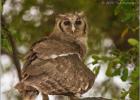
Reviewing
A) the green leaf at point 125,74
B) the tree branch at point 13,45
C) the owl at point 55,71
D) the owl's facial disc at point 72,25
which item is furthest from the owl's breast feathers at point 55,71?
the owl's facial disc at point 72,25

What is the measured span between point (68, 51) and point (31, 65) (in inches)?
18.4

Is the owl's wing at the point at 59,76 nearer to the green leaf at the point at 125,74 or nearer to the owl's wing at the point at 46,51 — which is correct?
the owl's wing at the point at 46,51

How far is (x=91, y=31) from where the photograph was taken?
9891 millimetres

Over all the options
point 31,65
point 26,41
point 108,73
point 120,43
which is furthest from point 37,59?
point 120,43

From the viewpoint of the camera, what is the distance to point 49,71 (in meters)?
6.13

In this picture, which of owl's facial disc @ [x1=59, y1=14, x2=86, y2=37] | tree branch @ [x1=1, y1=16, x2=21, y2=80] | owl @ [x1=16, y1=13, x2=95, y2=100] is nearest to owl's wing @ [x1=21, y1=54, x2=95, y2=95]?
owl @ [x1=16, y1=13, x2=95, y2=100]

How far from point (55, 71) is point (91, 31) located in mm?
3778

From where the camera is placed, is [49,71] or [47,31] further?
[47,31]

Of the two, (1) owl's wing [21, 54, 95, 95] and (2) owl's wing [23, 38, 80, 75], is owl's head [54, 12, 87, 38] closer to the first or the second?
(2) owl's wing [23, 38, 80, 75]

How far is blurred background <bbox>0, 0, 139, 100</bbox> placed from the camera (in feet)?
23.8

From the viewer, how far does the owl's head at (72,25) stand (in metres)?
7.59

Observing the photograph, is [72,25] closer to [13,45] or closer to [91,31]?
[13,45]

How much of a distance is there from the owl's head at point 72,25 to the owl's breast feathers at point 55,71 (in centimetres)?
86

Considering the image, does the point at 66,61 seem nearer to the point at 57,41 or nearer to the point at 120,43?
the point at 57,41
